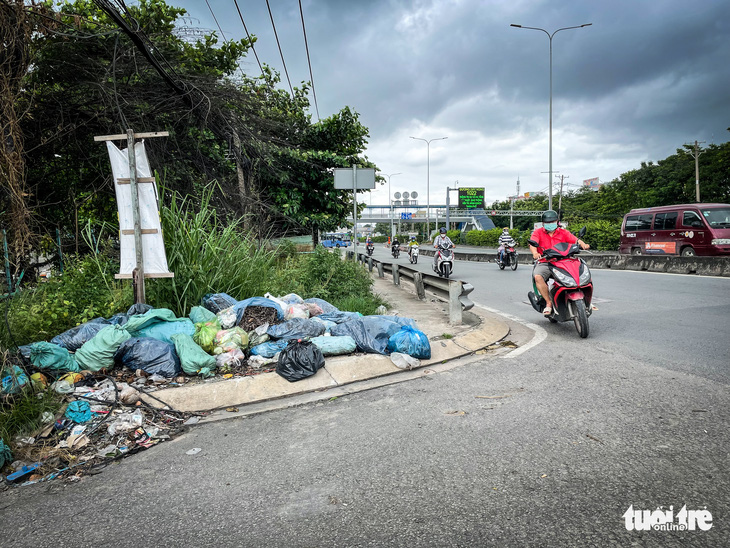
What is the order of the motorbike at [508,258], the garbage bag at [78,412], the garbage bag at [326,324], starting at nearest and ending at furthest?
1. the garbage bag at [78,412]
2. the garbage bag at [326,324]
3. the motorbike at [508,258]

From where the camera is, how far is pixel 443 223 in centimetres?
11038

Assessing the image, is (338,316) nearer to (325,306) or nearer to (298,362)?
(325,306)

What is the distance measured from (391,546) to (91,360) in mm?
3470

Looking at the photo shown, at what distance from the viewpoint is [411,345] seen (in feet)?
16.1

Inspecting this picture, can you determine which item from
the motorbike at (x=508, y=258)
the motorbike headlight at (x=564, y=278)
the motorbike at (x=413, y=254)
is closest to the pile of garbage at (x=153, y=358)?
the motorbike headlight at (x=564, y=278)

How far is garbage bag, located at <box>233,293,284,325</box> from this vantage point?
17.3 feet

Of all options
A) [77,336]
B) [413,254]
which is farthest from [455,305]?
[413,254]

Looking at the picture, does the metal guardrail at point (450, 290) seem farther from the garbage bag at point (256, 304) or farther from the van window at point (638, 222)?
the van window at point (638, 222)

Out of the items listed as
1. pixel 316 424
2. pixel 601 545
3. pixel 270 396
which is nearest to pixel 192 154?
pixel 270 396

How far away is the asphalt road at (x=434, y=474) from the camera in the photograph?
2.07 meters

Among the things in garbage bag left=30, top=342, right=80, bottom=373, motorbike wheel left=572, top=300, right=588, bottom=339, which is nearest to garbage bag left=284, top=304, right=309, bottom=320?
garbage bag left=30, top=342, right=80, bottom=373

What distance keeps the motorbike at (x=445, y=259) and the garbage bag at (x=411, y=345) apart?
11.1 metres

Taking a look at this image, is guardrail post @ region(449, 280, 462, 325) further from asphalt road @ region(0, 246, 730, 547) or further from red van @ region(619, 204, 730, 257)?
red van @ region(619, 204, 730, 257)

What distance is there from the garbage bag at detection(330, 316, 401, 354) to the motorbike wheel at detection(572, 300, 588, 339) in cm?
243
